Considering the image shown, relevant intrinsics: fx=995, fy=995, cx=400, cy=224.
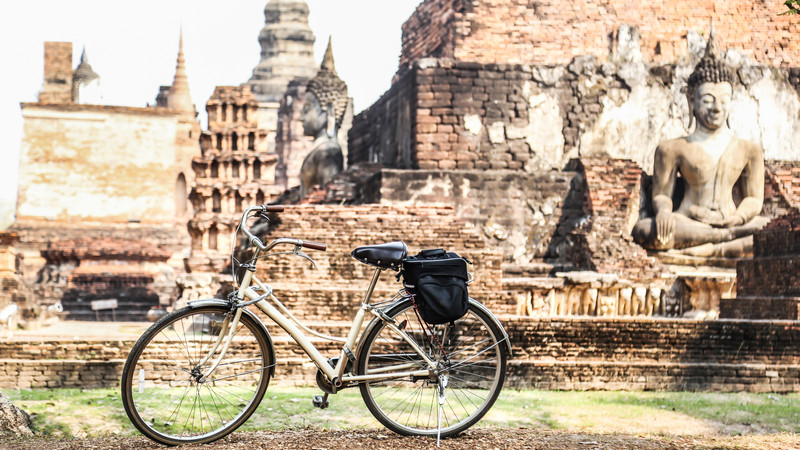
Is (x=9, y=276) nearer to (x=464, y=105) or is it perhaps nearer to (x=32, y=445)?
(x=464, y=105)

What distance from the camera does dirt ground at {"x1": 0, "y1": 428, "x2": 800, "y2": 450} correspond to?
426 centimetres

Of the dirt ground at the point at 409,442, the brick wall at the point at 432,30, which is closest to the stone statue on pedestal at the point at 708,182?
the brick wall at the point at 432,30

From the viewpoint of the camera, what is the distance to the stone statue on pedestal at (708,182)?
11867 millimetres

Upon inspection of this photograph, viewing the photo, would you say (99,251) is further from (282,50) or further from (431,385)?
(431,385)

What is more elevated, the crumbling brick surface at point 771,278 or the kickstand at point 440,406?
the crumbling brick surface at point 771,278

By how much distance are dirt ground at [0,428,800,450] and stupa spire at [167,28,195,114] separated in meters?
27.6

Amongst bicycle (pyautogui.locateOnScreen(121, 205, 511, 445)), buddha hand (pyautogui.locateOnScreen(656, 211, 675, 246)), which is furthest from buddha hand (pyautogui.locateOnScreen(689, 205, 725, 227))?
bicycle (pyautogui.locateOnScreen(121, 205, 511, 445))

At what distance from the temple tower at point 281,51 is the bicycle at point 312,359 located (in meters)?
28.0

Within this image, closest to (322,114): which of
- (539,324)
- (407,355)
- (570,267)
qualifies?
(570,267)

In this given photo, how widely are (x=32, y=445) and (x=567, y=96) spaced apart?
9.79 m

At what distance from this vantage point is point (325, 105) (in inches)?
637

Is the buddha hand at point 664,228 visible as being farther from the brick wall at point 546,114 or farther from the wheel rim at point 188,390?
the wheel rim at point 188,390

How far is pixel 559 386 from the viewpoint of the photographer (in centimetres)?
694

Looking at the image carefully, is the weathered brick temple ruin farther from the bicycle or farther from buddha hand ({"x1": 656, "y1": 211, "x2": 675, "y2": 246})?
the bicycle
